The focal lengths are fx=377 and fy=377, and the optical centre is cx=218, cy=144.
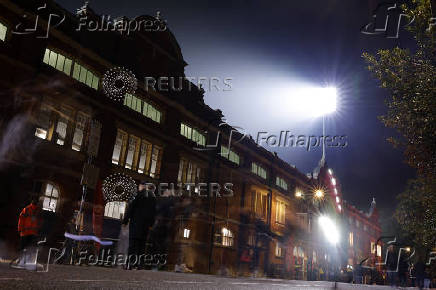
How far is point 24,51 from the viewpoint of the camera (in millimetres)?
16328

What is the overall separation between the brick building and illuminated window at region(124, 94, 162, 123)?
66 mm

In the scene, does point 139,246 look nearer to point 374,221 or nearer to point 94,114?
point 94,114

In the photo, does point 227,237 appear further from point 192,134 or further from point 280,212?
point 280,212

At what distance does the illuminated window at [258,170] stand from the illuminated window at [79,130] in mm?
18110

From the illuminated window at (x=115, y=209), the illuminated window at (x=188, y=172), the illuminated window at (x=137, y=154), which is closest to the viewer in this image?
the illuminated window at (x=115, y=209)

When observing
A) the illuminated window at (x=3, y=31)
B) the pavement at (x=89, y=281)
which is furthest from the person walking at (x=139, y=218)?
the illuminated window at (x=3, y=31)

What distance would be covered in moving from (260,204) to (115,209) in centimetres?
1695

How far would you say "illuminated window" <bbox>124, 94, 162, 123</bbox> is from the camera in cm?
2163

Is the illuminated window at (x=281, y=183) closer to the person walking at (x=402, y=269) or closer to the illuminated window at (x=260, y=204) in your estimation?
the illuminated window at (x=260, y=204)

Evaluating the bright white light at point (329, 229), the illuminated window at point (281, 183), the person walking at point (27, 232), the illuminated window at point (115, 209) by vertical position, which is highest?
the illuminated window at point (281, 183)

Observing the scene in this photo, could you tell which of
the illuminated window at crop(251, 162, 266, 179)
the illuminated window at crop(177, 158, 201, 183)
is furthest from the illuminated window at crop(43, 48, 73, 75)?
the illuminated window at crop(251, 162, 266, 179)

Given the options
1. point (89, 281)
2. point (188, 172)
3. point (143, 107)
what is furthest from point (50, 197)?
point (89, 281)

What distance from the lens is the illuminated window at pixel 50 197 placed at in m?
16.6

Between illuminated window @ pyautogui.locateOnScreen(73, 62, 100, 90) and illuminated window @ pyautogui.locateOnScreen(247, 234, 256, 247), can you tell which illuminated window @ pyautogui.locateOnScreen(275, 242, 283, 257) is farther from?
illuminated window @ pyautogui.locateOnScreen(73, 62, 100, 90)
